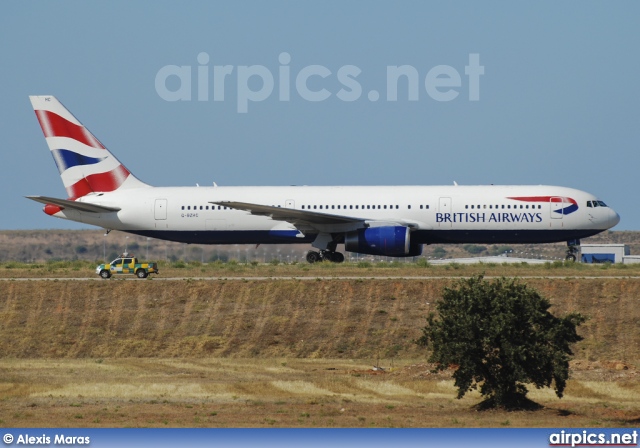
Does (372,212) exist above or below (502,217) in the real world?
above

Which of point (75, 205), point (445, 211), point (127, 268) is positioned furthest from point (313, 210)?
point (75, 205)

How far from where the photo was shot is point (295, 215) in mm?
57969

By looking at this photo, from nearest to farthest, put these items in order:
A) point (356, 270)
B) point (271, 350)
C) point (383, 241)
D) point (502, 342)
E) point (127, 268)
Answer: point (502, 342) < point (271, 350) < point (127, 268) < point (356, 270) < point (383, 241)

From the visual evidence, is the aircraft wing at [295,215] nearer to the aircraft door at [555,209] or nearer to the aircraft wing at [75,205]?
the aircraft wing at [75,205]

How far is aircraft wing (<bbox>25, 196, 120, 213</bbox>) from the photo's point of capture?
59.7 meters

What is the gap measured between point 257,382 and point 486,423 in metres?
8.60

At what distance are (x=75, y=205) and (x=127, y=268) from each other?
705cm

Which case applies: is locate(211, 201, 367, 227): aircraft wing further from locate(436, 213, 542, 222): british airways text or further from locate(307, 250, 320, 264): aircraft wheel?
locate(436, 213, 542, 222): british airways text

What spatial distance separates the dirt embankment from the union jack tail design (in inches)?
528

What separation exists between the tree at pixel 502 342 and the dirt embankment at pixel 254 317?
10.1 meters

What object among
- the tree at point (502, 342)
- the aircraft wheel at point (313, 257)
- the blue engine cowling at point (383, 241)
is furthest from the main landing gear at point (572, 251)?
the tree at point (502, 342)

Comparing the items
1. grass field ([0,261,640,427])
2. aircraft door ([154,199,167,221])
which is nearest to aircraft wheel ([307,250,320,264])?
grass field ([0,261,640,427])

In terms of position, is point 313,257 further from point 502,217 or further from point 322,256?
point 502,217

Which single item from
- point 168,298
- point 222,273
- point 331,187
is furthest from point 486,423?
point 331,187
